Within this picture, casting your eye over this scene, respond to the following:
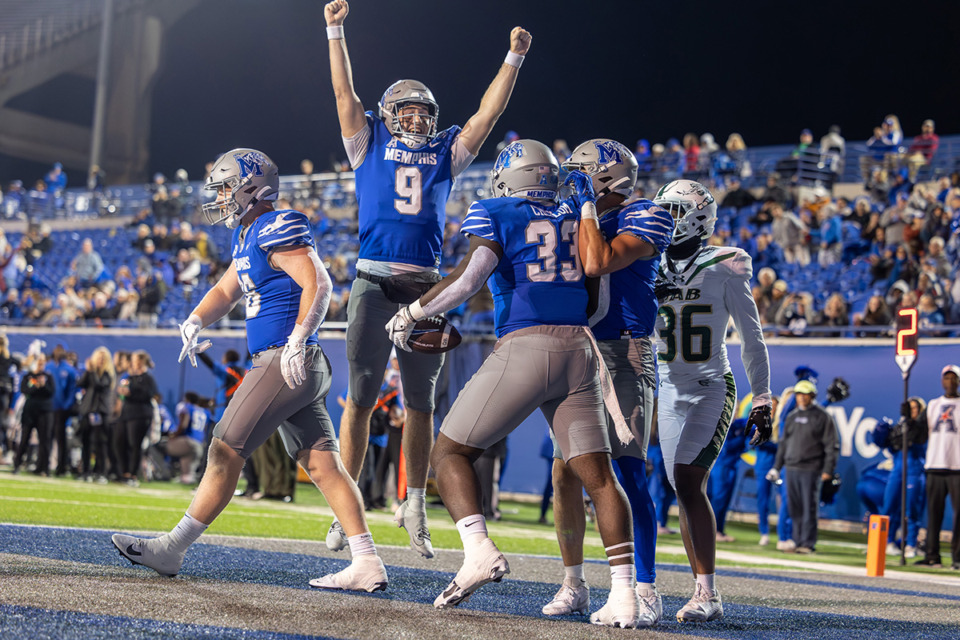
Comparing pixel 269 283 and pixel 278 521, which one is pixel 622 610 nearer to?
pixel 269 283

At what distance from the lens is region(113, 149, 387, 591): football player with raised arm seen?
4.90 meters

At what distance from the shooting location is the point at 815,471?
11.6m

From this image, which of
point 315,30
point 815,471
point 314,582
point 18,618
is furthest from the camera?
point 315,30

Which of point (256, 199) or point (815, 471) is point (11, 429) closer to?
point (815, 471)

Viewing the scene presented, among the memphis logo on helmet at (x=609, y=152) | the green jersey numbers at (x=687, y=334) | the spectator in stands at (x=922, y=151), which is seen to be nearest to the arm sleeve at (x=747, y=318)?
the green jersey numbers at (x=687, y=334)

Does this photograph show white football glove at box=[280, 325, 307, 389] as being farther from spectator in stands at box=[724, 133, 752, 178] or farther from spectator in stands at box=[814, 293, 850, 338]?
spectator in stands at box=[724, 133, 752, 178]

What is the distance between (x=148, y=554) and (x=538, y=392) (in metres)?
2.06

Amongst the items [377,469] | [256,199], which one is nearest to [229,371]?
[377,469]

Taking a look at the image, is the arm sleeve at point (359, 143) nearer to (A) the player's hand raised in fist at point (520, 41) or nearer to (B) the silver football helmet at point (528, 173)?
(A) the player's hand raised in fist at point (520, 41)

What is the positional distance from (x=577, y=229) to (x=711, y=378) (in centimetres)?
116

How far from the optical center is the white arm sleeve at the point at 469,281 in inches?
177

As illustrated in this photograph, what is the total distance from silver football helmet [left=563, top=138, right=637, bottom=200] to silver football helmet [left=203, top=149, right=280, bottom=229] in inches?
60.1

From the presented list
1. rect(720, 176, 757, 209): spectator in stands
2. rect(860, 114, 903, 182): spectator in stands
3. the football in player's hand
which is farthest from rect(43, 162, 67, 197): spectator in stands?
the football in player's hand

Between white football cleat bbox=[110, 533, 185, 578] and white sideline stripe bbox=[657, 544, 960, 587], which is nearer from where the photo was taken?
white football cleat bbox=[110, 533, 185, 578]
